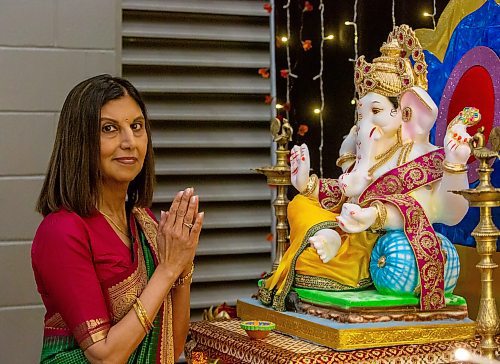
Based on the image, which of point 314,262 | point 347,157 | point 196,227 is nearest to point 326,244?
point 314,262

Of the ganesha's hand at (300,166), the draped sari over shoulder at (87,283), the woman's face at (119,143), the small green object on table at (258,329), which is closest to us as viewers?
the draped sari over shoulder at (87,283)

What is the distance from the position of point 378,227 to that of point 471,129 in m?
0.52

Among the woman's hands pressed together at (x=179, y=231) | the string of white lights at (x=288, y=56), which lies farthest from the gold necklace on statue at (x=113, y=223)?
the string of white lights at (x=288, y=56)

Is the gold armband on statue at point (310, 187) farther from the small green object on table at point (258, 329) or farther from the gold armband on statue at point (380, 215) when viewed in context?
the small green object on table at point (258, 329)

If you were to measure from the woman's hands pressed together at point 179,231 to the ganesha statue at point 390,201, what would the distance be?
0.45 metres

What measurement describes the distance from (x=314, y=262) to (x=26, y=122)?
1.21 m

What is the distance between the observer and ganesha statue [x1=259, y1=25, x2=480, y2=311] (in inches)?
90.6

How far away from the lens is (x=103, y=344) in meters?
1.99

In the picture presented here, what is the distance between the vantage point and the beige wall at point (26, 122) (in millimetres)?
3057

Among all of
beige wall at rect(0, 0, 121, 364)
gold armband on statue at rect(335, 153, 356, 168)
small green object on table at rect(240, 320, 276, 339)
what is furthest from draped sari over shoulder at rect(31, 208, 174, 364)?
beige wall at rect(0, 0, 121, 364)

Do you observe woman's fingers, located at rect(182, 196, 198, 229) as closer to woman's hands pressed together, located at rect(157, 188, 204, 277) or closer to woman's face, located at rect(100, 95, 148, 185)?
woman's hands pressed together, located at rect(157, 188, 204, 277)

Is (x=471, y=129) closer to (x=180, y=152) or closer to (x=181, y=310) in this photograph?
(x=181, y=310)

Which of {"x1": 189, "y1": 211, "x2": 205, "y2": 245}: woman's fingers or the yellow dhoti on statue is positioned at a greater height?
{"x1": 189, "y1": 211, "x2": 205, "y2": 245}: woman's fingers

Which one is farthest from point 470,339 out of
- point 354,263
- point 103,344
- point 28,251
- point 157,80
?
point 157,80
